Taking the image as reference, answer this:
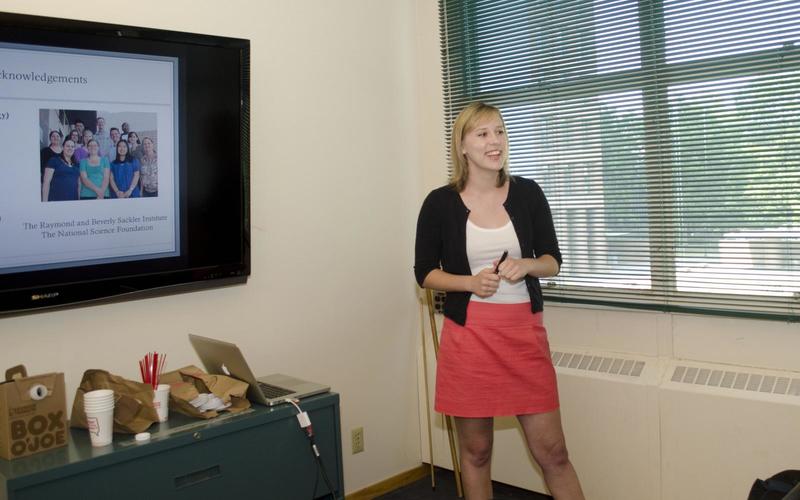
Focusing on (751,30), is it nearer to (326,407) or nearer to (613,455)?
(613,455)

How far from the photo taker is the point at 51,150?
2.29 metres

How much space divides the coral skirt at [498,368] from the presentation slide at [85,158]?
1.05 meters

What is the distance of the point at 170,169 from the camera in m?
2.57

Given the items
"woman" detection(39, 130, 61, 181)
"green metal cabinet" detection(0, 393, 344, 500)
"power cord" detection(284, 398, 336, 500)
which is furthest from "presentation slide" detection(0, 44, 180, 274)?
"power cord" detection(284, 398, 336, 500)

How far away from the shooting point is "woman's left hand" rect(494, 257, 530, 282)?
94.4 inches

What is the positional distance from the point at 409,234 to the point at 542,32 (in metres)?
1.09

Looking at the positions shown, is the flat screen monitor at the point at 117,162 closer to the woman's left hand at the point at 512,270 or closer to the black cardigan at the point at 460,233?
the black cardigan at the point at 460,233

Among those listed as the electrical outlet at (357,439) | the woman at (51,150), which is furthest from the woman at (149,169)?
the electrical outlet at (357,439)

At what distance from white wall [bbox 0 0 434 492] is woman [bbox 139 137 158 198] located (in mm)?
409

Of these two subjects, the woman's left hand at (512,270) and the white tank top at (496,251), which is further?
the white tank top at (496,251)

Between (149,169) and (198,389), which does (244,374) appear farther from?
(149,169)

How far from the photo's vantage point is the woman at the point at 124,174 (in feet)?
8.00

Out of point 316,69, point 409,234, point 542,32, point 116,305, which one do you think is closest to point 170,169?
point 116,305

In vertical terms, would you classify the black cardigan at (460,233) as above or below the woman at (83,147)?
below
